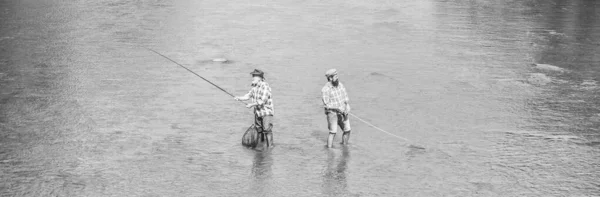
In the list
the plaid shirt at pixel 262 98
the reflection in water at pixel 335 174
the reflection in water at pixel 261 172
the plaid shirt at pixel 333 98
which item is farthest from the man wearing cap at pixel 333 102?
the reflection in water at pixel 261 172

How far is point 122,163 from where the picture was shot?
1389 cm

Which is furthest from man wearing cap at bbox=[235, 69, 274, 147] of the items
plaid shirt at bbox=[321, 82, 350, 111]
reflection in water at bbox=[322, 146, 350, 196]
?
reflection in water at bbox=[322, 146, 350, 196]

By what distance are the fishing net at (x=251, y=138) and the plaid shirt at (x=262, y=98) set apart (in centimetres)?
28

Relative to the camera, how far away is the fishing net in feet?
48.2

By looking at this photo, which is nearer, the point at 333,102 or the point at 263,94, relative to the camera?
the point at 263,94

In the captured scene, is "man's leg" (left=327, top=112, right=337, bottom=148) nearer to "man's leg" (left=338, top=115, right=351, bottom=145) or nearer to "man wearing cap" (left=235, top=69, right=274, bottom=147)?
"man's leg" (left=338, top=115, right=351, bottom=145)

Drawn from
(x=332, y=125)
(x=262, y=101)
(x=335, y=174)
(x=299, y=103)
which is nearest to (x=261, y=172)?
(x=335, y=174)

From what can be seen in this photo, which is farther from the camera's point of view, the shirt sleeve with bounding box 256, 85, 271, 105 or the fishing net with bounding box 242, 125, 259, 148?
the fishing net with bounding box 242, 125, 259, 148

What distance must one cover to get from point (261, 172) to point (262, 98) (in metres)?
1.62

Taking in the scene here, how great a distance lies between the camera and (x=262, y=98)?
1461cm

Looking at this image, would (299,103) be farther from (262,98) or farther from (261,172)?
(261,172)

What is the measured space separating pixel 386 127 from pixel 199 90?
17.0 feet

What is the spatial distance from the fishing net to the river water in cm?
17

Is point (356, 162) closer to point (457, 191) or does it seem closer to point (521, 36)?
point (457, 191)
